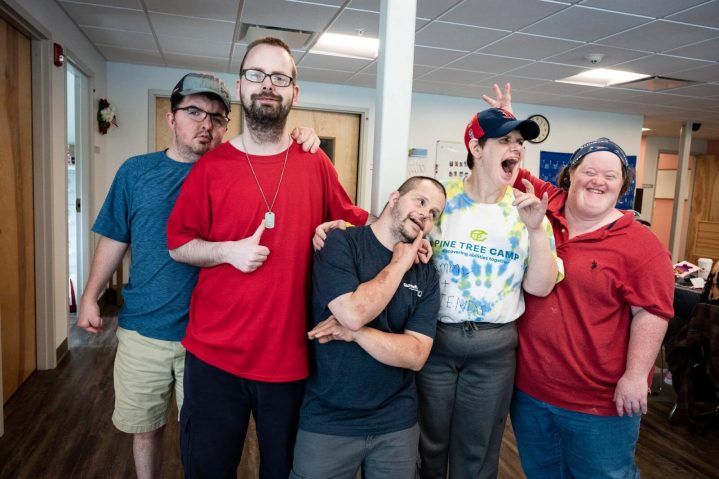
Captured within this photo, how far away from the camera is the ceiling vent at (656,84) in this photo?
5.12 metres

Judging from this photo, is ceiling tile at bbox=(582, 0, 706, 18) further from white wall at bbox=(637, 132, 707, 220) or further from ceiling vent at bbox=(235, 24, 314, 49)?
white wall at bbox=(637, 132, 707, 220)

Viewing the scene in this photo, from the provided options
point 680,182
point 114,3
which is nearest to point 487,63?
point 114,3

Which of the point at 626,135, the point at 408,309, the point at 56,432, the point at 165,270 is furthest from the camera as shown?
the point at 626,135

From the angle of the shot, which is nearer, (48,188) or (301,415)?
(301,415)

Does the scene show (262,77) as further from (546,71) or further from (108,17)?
(546,71)

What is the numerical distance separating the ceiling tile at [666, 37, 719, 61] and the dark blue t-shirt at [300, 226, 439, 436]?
3.82 meters

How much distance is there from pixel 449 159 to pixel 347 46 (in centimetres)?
250

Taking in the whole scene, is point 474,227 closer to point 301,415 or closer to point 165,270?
point 301,415

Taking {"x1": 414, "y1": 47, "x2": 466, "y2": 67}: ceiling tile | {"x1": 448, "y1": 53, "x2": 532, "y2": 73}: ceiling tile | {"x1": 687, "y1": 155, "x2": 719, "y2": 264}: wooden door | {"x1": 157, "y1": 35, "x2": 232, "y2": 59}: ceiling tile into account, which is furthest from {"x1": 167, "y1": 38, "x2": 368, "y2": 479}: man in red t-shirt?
{"x1": 687, "y1": 155, "x2": 719, "y2": 264}: wooden door

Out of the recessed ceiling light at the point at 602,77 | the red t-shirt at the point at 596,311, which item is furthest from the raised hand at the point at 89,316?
the recessed ceiling light at the point at 602,77

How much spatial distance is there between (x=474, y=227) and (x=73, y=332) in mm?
3968

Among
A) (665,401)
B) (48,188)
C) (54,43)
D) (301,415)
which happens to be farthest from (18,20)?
(665,401)

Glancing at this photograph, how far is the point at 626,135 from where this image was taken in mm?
7199

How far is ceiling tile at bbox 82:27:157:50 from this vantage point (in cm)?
418
